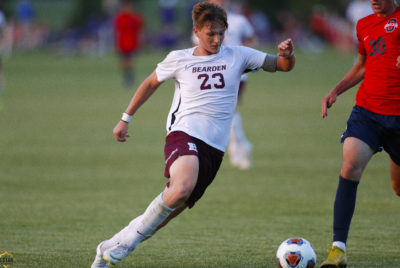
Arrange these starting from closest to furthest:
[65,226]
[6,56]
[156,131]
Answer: [65,226]
[156,131]
[6,56]

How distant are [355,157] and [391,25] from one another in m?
1.20

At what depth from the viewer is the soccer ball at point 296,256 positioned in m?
5.82

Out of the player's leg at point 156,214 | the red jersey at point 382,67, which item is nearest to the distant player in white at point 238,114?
the red jersey at point 382,67

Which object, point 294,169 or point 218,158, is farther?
point 294,169

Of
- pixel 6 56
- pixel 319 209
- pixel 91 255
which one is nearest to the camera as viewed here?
pixel 91 255

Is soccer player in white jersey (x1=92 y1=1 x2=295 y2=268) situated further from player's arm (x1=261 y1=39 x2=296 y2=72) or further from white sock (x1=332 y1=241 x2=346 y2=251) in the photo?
white sock (x1=332 y1=241 x2=346 y2=251)

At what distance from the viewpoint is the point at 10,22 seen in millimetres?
56000

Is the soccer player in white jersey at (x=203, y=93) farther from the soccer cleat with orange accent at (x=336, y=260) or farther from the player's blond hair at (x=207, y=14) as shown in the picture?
the soccer cleat with orange accent at (x=336, y=260)

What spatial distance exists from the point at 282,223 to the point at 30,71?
91.1 feet

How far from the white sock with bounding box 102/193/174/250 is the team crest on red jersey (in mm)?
2436

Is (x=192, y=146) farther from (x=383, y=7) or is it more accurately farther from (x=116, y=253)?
(x=383, y=7)

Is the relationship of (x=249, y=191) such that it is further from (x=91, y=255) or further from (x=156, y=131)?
(x=156, y=131)

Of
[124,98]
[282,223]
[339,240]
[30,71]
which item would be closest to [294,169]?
[282,223]

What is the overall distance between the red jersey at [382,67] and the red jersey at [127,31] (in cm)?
2315
